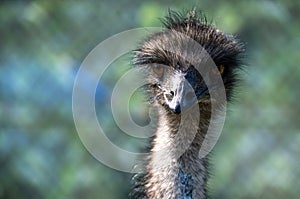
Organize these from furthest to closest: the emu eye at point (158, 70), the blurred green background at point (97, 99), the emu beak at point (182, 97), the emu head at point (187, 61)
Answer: the blurred green background at point (97, 99)
the emu eye at point (158, 70)
the emu head at point (187, 61)
the emu beak at point (182, 97)

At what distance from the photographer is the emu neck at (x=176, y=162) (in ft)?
11.2

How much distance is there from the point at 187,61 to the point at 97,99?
2957 millimetres

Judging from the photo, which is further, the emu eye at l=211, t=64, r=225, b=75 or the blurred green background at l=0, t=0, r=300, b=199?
the blurred green background at l=0, t=0, r=300, b=199

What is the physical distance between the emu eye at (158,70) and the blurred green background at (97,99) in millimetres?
2588

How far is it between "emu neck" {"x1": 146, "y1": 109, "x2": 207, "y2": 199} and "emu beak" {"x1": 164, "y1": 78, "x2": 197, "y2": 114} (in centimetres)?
17

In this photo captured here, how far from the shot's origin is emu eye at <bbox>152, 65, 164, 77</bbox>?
3.48m

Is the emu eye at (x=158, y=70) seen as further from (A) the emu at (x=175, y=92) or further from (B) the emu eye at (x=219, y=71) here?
(B) the emu eye at (x=219, y=71)

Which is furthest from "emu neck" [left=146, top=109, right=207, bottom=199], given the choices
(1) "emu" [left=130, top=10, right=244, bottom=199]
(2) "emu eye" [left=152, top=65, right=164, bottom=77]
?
(2) "emu eye" [left=152, top=65, right=164, bottom=77]

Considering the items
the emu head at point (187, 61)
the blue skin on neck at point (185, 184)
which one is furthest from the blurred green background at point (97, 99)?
the blue skin on neck at point (185, 184)

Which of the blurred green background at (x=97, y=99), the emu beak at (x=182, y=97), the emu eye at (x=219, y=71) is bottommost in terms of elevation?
the emu beak at (x=182, y=97)

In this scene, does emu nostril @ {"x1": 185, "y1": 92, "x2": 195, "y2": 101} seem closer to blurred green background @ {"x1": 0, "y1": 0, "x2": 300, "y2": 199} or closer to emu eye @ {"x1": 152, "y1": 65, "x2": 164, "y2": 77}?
emu eye @ {"x1": 152, "y1": 65, "x2": 164, "y2": 77}

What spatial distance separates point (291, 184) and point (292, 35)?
0.88 metres

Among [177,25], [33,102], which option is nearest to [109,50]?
[33,102]

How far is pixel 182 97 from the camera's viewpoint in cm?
327
